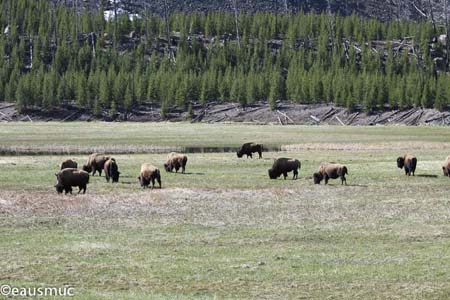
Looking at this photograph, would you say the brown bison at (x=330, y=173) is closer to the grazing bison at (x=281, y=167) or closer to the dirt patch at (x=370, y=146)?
the grazing bison at (x=281, y=167)

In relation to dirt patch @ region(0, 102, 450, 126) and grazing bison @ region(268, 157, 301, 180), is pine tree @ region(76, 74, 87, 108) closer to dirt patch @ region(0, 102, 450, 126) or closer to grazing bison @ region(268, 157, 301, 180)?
dirt patch @ region(0, 102, 450, 126)

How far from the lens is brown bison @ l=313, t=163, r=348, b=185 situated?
129 ft

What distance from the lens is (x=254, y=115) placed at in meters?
133

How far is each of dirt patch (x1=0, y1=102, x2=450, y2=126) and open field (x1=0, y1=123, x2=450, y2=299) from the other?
264 ft

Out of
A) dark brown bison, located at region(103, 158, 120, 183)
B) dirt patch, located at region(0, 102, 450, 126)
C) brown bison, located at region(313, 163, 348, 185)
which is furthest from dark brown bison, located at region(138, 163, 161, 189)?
dirt patch, located at region(0, 102, 450, 126)

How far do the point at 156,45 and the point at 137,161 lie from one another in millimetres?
128397

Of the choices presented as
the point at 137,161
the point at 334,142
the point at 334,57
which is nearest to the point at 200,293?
the point at 137,161

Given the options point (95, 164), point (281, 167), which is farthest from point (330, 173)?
point (95, 164)

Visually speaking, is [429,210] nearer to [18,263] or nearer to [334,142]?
[18,263]

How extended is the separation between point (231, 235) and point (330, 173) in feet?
49.0

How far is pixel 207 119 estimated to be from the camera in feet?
431

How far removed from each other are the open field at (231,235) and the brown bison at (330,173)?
0.45 m

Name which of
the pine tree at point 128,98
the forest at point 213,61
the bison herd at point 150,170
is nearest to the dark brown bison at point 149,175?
the bison herd at point 150,170

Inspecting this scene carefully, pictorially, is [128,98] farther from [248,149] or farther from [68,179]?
[68,179]
